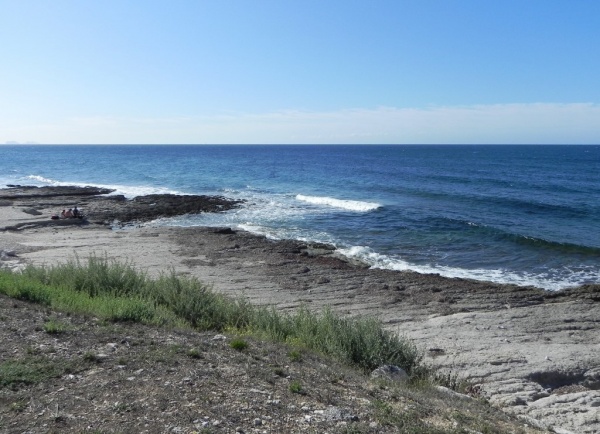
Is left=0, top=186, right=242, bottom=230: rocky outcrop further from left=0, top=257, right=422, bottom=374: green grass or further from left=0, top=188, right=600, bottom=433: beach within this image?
left=0, top=257, right=422, bottom=374: green grass

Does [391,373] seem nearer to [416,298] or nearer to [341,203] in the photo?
[416,298]

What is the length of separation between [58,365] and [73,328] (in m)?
1.67

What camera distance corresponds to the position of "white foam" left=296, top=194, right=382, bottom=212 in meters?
38.8

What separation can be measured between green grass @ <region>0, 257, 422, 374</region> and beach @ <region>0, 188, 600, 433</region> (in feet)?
6.11

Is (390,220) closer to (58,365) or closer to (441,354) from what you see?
(441,354)

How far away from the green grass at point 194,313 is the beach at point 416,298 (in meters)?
1.86

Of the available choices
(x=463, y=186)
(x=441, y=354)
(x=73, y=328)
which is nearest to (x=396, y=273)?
(x=441, y=354)

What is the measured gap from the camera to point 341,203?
4184cm

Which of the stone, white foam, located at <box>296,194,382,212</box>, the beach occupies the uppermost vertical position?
white foam, located at <box>296,194,382,212</box>

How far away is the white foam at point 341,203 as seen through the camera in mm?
38844

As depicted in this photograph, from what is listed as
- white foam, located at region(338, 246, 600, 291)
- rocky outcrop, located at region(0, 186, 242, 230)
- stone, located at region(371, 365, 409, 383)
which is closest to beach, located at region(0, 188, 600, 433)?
rocky outcrop, located at region(0, 186, 242, 230)

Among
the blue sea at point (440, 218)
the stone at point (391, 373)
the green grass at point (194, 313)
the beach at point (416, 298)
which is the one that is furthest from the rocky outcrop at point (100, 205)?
the stone at point (391, 373)

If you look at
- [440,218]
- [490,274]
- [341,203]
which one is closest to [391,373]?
[490,274]

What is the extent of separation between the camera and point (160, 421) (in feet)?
19.4
